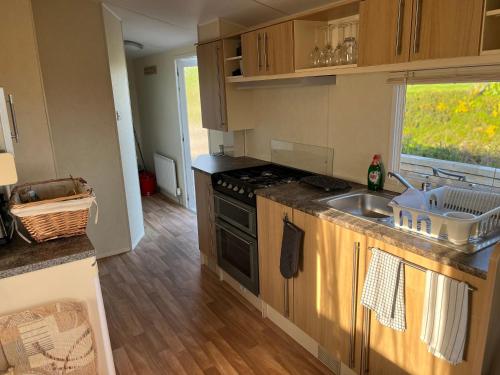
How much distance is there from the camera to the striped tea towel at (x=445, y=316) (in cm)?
145

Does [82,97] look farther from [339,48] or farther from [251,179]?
[339,48]

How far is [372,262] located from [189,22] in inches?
110

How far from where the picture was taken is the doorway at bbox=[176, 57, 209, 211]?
487 cm

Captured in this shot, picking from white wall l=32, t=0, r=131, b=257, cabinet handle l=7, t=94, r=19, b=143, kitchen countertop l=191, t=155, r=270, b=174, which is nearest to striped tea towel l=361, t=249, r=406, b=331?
kitchen countertop l=191, t=155, r=270, b=174

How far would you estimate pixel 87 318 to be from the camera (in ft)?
5.35

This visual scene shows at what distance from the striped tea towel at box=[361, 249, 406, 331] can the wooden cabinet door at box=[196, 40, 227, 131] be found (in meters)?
2.01

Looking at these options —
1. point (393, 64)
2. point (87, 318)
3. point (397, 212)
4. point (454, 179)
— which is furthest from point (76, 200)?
point (454, 179)

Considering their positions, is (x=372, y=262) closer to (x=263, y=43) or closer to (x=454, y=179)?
(x=454, y=179)

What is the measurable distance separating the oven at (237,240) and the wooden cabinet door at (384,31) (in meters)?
1.26

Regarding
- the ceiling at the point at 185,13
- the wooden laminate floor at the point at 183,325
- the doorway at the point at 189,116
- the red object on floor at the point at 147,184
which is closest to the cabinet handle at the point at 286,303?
the wooden laminate floor at the point at 183,325

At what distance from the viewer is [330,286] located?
2.11m

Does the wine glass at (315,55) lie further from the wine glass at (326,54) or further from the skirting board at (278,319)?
the skirting board at (278,319)

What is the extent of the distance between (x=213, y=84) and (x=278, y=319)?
2.03m

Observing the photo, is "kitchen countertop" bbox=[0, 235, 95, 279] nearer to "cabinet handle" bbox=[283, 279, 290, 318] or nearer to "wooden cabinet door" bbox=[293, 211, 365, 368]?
"wooden cabinet door" bbox=[293, 211, 365, 368]
